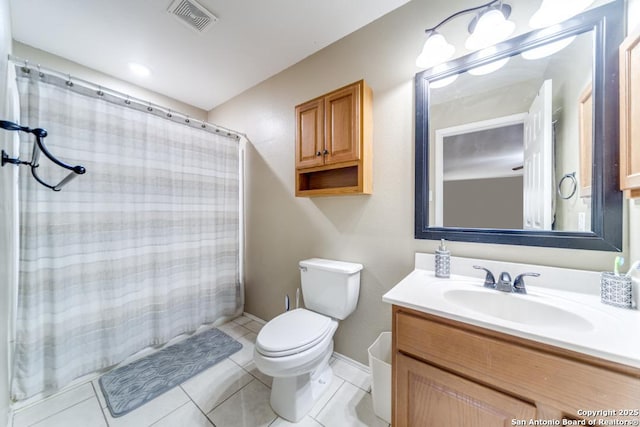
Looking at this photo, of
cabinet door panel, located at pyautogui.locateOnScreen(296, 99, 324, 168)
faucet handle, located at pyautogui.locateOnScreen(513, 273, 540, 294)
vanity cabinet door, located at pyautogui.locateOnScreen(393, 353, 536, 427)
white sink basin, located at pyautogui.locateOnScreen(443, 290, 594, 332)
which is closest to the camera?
vanity cabinet door, located at pyautogui.locateOnScreen(393, 353, 536, 427)

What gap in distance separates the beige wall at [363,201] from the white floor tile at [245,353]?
0.26 metres

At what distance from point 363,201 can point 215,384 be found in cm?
153

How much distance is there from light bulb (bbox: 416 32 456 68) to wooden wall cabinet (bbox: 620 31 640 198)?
2.04 ft

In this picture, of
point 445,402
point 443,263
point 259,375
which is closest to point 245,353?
point 259,375

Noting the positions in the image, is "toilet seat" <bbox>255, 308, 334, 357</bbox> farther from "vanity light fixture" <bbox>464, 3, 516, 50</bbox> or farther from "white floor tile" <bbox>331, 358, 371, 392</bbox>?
"vanity light fixture" <bbox>464, 3, 516, 50</bbox>

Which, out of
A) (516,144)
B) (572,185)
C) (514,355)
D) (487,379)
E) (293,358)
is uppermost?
(516,144)

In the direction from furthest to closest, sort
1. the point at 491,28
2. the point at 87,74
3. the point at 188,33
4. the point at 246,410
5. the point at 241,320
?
the point at 241,320, the point at 87,74, the point at 188,33, the point at 246,410, the point at 491,28

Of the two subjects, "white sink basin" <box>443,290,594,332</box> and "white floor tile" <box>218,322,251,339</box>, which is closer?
"white sink basin" <box>443,290,594,332</box>

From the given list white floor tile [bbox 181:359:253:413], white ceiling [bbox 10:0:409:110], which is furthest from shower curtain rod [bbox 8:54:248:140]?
white floor tile [bbox 181:359:253:413]

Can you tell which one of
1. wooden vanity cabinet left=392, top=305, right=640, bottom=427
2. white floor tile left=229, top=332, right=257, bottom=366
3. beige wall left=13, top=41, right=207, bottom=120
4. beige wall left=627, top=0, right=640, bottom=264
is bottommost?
white floor tile left=229, top=332, right=257, bottom=366

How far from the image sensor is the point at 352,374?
1.55m

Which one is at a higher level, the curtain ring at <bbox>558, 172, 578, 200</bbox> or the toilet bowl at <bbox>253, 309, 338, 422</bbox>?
the curtain ring at <bbox>558, 172, 578, 200</bbox>

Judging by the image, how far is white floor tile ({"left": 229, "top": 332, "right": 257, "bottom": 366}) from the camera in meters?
1.68

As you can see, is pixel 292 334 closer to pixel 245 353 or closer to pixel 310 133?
pixel 245 353
